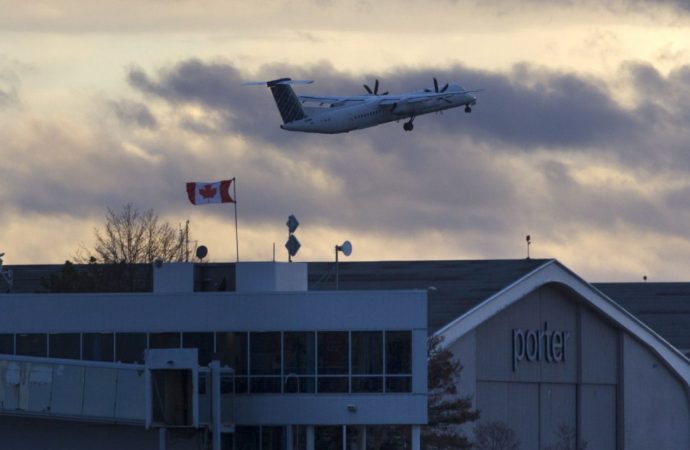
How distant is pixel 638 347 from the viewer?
106 m

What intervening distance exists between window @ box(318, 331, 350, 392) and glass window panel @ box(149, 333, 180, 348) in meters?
5.15

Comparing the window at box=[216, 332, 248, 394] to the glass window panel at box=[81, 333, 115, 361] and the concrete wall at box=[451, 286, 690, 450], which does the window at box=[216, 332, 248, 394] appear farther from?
the concrete wall at box=[451, 286, 690, 450]

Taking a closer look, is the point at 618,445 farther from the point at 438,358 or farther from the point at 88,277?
the point at 88,277

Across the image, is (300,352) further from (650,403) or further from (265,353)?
(650,403)

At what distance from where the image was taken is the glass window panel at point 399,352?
6631 centimetres

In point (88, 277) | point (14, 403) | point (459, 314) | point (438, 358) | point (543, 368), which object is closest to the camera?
point (14, 403)

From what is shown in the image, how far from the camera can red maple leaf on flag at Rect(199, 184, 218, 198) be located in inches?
2817

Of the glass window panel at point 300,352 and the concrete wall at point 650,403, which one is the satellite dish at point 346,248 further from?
the concrete wall at point 650,403

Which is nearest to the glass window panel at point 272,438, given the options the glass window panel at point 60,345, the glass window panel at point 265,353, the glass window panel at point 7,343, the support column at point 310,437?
the support column at point 310,437

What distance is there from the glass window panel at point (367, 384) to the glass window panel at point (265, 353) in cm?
276

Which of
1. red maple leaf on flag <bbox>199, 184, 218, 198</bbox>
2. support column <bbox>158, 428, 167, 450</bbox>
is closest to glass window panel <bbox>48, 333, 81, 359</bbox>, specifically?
support column <bbox>158, 428, 167, 450</bbox>

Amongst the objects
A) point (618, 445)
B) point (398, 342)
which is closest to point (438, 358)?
point (398, 342)

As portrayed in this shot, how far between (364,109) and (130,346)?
43452 mm

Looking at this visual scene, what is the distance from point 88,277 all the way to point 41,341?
50393mm
